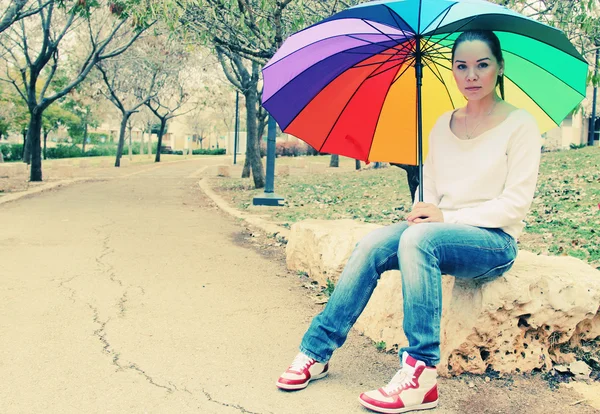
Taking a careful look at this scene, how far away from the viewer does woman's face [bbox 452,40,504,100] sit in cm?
294

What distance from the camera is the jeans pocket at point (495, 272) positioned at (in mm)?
2920

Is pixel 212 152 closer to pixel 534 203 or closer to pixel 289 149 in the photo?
pixel 289 149

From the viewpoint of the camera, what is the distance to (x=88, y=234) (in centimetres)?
786

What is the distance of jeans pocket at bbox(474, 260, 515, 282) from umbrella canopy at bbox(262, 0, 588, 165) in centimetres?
79

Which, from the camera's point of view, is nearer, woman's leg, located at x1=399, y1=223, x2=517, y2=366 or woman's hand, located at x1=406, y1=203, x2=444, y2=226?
woman's leg, located at x1=399, y1=223, x2=517, y2=366

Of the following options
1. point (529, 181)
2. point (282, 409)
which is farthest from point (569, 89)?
point (282, 409)

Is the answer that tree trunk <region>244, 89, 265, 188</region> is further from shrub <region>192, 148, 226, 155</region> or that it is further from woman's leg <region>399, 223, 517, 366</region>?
shrub <region>192, 148, 226, 155</region>

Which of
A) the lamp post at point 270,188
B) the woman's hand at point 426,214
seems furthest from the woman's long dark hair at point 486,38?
the lamp post at point 270,188

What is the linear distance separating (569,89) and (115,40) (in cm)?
2293

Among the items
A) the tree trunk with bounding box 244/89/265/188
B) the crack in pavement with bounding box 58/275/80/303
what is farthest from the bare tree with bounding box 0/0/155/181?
the crack in pavement with bounding box 58/275/80/303

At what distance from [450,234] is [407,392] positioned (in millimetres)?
737

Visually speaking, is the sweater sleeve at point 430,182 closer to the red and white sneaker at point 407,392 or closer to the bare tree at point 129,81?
the red and white sneaker at point 407,392

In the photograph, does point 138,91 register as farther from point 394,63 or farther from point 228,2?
point 394,63

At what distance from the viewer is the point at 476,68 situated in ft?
9.70
